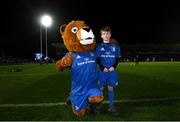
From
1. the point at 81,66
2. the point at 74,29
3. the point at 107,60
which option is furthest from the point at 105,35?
the point at 81,66

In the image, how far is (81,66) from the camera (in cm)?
856

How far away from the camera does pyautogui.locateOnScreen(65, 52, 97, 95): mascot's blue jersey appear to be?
855 centimetres

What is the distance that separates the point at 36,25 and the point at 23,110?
232 feet

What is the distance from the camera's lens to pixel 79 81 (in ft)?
28.1

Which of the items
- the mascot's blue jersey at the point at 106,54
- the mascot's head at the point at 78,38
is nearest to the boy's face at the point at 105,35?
the mascot's blue jersey at the point at 106,54

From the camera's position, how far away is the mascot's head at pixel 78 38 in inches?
340

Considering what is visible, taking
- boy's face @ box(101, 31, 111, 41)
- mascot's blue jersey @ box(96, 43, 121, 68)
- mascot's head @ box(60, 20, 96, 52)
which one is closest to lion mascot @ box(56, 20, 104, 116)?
mascot's head @ box(60, 20, 96, 52)

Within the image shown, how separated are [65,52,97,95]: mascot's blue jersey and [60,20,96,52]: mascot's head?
Result: 14 cm

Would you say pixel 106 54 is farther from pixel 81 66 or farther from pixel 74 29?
pixel 74 29

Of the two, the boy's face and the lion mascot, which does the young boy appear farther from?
the lion mascot

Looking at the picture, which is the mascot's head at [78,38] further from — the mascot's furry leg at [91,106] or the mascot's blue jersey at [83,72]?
the mascot's furry leg at [91,106]

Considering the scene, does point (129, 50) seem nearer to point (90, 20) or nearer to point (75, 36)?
point (90, 20)

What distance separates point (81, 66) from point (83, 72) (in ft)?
0.46

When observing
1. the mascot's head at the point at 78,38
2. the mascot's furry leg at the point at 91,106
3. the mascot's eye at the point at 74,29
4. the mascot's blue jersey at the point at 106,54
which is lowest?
the mascot's furry leg at the point at 91,106
